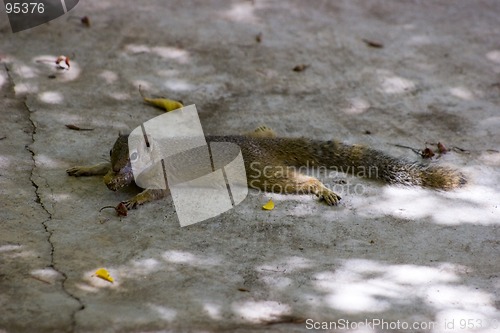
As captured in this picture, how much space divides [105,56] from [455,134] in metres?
3.16

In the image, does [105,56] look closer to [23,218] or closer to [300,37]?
[300,37]

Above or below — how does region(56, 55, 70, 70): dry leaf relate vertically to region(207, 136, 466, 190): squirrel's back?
above

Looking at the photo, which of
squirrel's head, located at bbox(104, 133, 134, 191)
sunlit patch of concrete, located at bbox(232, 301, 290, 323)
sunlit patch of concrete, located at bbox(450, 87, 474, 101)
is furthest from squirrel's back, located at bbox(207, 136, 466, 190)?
sunlit patch of concrete, located at bbox(232, 301, 290, 323)

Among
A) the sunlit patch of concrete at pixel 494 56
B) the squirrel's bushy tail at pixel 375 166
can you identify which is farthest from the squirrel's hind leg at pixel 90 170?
the sunlit patch of concrete at pixel 494 56

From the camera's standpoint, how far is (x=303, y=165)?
506cm

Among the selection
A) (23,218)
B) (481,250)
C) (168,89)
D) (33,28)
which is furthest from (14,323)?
(33,28)

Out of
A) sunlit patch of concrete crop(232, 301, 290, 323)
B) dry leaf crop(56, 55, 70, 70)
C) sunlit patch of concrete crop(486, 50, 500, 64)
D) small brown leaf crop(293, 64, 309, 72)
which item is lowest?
sunlit patch of concrete crop(486, 50, 500, 64)

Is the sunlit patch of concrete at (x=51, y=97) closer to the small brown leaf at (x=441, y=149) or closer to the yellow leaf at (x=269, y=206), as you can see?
the yellow leaf at (x=269, y=206)

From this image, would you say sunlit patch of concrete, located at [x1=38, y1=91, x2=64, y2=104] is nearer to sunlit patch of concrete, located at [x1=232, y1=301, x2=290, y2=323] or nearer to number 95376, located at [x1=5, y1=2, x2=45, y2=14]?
number 95376, located at [x1=5, y1=2, x2=45, y2=14]

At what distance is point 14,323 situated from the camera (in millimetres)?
3189

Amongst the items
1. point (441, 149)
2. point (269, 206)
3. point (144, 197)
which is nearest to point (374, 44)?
point (441, 149)

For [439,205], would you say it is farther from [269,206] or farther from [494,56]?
[494,56]

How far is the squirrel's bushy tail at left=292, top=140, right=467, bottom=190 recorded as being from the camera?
16.0ft

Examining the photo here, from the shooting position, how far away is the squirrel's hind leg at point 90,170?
187 inches
